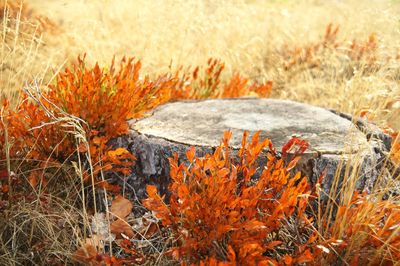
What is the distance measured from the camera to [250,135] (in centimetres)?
296

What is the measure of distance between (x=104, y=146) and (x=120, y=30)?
147 inches

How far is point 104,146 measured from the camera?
2945 mm

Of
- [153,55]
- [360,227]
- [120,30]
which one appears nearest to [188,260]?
[360,227]

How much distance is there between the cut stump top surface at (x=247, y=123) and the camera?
9.52 feet

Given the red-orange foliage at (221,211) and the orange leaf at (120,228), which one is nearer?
the red-orange foliage at (221,211)

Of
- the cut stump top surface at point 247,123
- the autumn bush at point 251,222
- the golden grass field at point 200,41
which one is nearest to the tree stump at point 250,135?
the cut stump top surface at point 247,123

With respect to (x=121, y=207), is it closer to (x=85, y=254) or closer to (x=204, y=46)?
(x=85, y=254)

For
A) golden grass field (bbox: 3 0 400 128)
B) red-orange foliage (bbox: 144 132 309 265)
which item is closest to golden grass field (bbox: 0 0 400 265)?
golden grass field (bbox: 3 0 400 128)

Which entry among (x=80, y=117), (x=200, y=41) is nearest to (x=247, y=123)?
Answer: (x=80, y=117)

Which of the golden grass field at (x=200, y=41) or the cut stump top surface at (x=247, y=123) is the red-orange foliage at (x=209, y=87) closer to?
the golden grass field at (x=200, y=41)

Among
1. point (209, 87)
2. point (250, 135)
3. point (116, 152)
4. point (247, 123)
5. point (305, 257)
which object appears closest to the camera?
point (305, 257)

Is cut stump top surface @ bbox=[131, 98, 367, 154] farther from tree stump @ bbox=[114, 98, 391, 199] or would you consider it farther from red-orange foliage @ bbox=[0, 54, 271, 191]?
red-orange foliage @ bbox=[0, 54, 271, 191]

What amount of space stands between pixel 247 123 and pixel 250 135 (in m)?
0.26

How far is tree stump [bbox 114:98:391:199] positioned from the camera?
9.02ft
